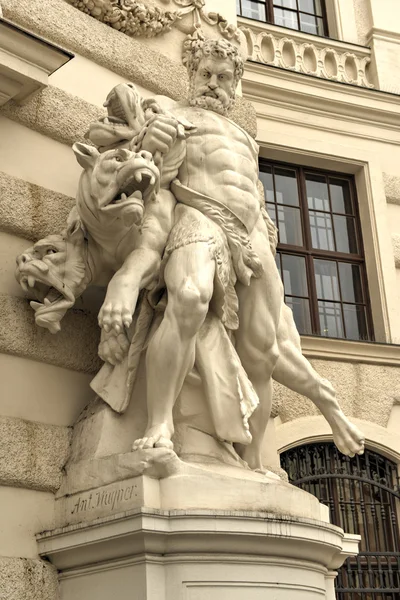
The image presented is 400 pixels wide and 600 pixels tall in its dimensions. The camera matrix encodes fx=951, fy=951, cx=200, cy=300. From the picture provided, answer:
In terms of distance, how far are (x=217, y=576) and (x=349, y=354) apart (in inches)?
231

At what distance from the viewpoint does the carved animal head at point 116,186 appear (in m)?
5.17

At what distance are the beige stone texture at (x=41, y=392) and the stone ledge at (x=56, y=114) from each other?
160 centimetres

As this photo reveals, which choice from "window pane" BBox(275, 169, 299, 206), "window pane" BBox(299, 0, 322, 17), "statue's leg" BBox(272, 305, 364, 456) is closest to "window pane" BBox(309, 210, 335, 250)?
"window pane" BBox(275, 169, 299, 206)

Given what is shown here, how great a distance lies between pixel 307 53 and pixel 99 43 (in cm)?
555

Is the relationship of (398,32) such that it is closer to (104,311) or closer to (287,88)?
(287,88)

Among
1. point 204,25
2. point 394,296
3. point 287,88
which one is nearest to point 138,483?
point 204,25

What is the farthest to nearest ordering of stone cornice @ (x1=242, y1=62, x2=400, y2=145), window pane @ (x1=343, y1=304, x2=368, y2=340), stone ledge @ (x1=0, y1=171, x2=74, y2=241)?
stone cornice @ (x1=242, y1=62, x2=400, y2=145), window pane @ (x1=343, y1=304, x2=368, y2=340), stone ledge @ (x1=0, y1=171, x2=74, y2=241)

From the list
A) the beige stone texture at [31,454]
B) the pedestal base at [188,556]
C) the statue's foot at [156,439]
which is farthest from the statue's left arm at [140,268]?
the pedestal base at [188,556]

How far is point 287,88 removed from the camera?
11.2 meters

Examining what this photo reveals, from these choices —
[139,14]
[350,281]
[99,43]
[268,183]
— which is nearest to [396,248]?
[350,281]

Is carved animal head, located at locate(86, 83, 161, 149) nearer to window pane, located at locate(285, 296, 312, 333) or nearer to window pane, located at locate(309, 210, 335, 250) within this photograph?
window pane, located at locate(285, 296, 312, 333)

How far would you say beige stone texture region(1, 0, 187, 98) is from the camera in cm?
644

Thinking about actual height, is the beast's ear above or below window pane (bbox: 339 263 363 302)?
below

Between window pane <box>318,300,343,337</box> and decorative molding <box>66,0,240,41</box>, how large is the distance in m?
4.27
